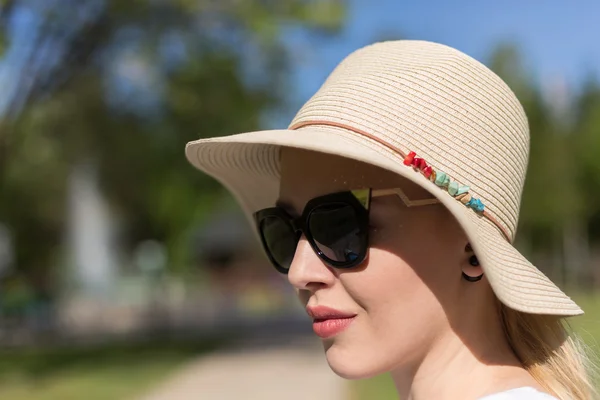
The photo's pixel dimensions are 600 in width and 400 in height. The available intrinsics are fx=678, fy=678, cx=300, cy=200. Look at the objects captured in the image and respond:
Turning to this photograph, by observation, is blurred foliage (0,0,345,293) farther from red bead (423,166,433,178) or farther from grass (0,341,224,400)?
red bead (423,166,433,178)

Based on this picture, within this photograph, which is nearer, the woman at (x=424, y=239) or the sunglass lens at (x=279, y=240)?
the woman at (x=424, y=239)

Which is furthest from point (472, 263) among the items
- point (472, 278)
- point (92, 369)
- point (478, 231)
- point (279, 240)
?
point (92, 369)

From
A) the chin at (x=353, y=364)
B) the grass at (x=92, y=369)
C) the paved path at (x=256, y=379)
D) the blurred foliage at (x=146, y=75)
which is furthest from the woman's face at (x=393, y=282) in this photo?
the blurred foliage at (x=146, y=75)

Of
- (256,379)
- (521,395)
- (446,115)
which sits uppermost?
(446,115)

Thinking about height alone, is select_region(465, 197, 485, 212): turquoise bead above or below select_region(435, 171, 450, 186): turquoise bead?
below

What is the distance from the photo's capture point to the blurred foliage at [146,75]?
1058cm

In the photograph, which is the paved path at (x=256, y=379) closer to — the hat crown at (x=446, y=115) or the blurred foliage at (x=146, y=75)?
the blurred foliage at (x=146, y=75)

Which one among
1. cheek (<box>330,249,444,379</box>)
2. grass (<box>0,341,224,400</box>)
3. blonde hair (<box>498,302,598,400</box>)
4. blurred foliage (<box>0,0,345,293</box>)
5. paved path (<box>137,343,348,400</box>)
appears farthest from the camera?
blurred foliage (<box>0,0,345,293</box>)

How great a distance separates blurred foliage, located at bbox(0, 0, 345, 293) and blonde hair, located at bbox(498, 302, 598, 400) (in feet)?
29.7

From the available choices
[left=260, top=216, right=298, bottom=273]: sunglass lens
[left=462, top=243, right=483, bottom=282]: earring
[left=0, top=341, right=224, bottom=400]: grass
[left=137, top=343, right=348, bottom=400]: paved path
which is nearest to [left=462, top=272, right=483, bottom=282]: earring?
[left=462, top=243, right=483, bottom=282]: earring

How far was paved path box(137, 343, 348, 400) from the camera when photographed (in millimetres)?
7891

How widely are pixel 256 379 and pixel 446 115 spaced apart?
794cm

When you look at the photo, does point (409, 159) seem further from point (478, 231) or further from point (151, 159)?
point (151, 159)

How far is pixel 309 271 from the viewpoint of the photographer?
150 cm
